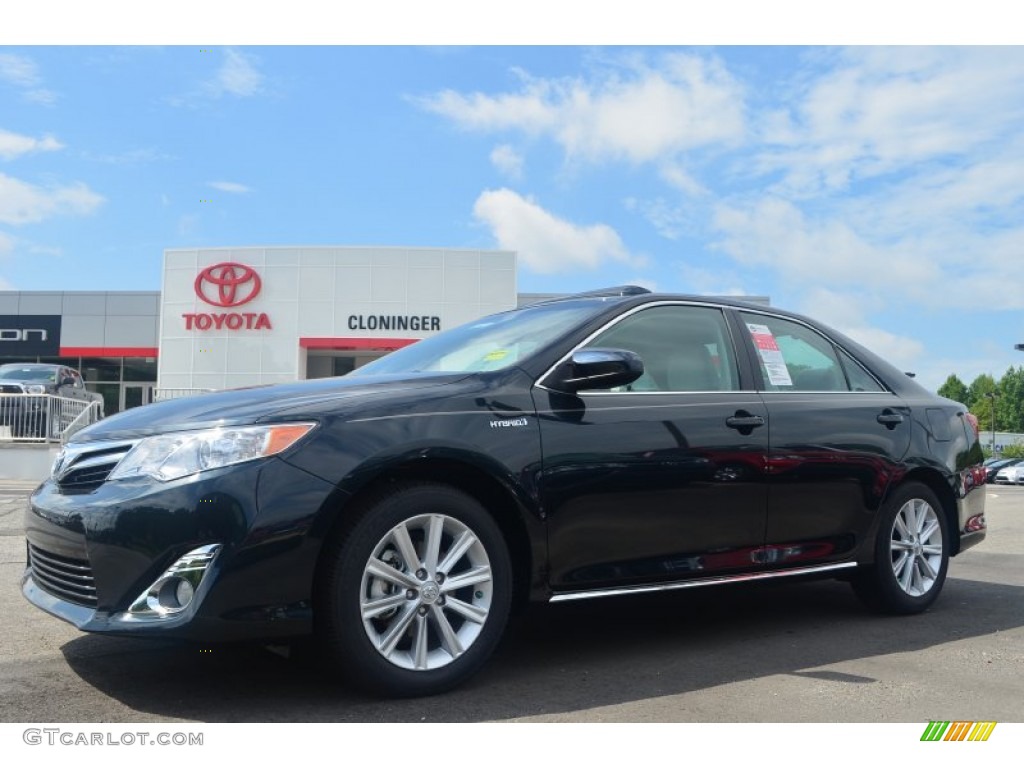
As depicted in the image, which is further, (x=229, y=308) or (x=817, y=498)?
(x=229, y=308)

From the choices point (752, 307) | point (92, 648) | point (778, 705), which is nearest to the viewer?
point (778, 705)

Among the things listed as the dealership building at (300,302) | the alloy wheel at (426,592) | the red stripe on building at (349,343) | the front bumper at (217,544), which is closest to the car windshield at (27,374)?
the dealership building at (300,302)

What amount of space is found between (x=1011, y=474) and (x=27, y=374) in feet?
143

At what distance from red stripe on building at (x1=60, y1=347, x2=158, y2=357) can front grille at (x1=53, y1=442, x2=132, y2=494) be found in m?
36.7

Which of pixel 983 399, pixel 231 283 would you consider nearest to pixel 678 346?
pixel 231 283

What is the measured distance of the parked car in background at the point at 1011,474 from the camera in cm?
4697

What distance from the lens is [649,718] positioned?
3.38 meters

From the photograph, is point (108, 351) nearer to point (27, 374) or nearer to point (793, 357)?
point (27, 374)

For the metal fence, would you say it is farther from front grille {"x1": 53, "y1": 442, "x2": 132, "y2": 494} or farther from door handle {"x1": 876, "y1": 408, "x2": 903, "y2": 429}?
door handle {"x1": 876, "y1": 408, "x2": 903, "y2": 429}

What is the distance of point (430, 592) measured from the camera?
3.52 metres

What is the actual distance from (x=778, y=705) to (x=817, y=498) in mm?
1424

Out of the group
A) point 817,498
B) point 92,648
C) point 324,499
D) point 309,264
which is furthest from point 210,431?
point 309,264

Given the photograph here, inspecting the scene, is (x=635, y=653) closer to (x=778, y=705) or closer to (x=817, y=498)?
(x=778, y=705)

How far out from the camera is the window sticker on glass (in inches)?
192
